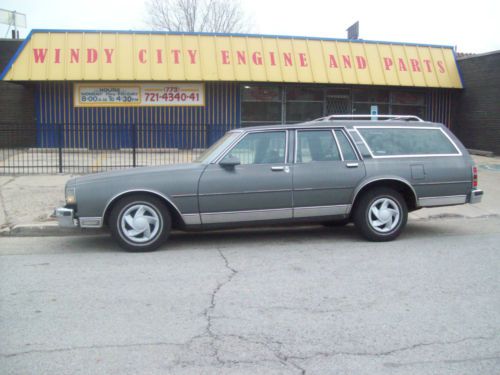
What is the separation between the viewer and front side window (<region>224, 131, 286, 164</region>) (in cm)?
706

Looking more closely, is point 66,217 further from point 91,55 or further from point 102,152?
point 91,55

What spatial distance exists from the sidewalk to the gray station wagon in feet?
5.97

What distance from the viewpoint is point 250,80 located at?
55.7 ft

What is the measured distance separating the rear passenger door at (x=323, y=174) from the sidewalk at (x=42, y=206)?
2.54 meters

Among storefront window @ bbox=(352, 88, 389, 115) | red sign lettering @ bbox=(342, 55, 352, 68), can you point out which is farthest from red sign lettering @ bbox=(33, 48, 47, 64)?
storefront window @ bbox=(352, 88, 389, 115)

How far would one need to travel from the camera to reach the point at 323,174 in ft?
23.2

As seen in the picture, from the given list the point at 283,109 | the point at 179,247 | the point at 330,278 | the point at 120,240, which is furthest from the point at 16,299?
the point at 283,109

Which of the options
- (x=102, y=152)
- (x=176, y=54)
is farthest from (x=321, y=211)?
Answer: (x=176, y=54)

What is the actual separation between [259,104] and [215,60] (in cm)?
243

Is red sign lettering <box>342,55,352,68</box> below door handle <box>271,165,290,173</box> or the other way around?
the other way around

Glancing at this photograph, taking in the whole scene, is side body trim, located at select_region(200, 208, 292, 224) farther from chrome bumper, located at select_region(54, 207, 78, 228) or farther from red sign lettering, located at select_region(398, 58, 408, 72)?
red sign lettering, located at select_region(398, 58, 408, 72)

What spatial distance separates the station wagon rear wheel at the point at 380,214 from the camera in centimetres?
719

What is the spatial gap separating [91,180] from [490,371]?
16.3 feet

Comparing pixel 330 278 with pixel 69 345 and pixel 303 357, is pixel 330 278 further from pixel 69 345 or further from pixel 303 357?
pixel 69 345
